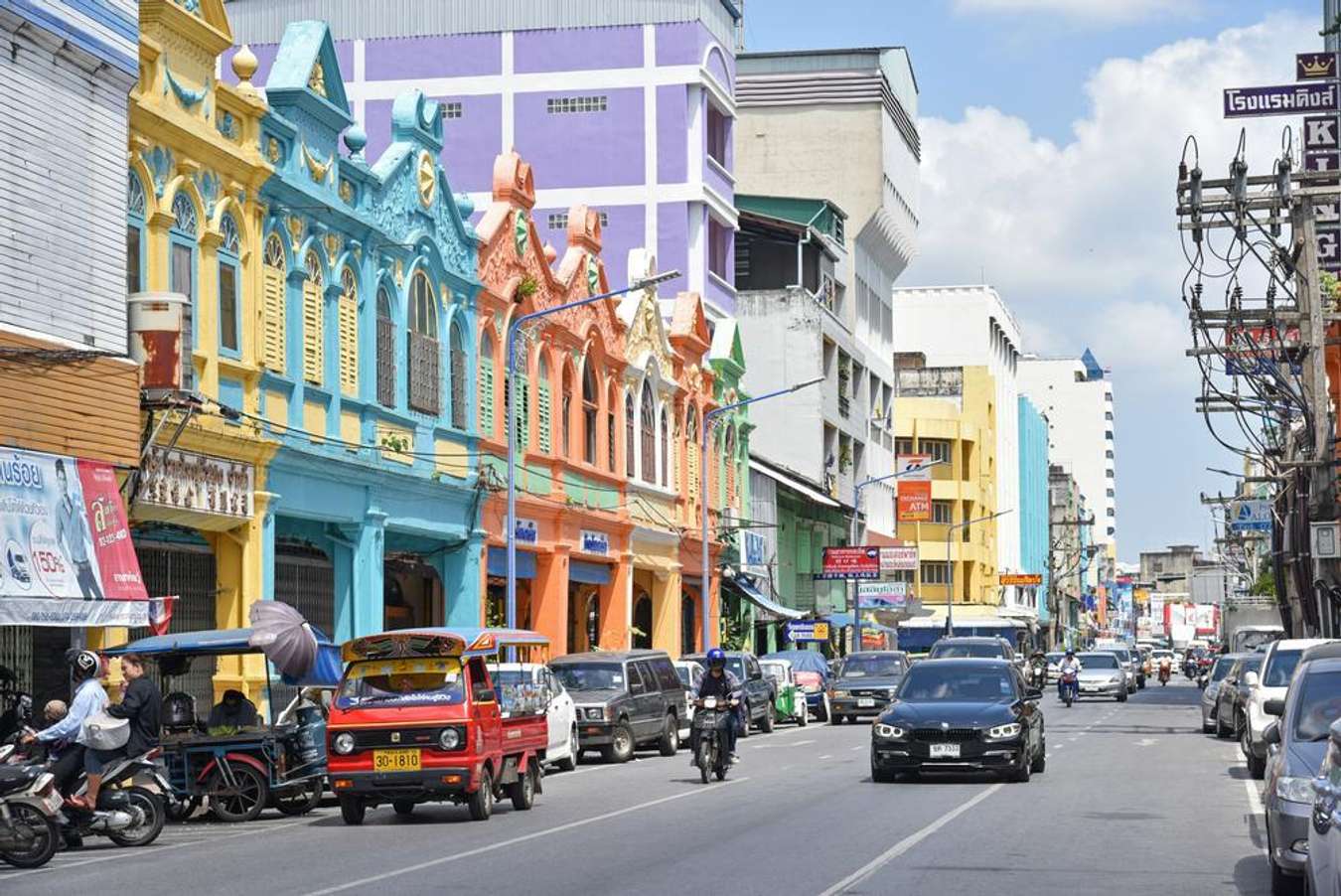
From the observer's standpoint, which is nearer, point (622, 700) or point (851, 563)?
point (622, 700)

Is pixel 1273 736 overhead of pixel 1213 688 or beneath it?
overhead

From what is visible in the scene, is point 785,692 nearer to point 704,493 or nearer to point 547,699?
point 704,493

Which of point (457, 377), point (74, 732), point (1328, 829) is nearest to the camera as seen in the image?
point (1328, 829)

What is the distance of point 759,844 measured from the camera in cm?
1862

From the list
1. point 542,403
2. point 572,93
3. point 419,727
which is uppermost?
point 572,93

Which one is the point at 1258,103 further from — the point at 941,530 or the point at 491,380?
the point at 941,530

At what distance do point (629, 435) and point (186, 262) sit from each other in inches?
940

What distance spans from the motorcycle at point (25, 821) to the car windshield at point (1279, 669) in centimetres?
1781

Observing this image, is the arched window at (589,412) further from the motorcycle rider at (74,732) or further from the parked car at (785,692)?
the motorcycle rider at (74,732)

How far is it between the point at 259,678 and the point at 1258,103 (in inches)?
1085

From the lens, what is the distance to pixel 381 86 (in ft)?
204

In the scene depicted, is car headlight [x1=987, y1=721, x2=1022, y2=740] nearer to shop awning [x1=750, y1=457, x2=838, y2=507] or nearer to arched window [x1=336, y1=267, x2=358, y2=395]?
arched window [x1=336, y1=267, x2=358, y2=395]

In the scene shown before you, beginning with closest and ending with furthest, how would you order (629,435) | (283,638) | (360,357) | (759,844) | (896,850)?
1. (896,850)
2. (759,844)
3. (283,638)
4. (360,357)
5. (629,435)

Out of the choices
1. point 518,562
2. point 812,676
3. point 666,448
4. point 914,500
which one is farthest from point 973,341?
point 518,562
